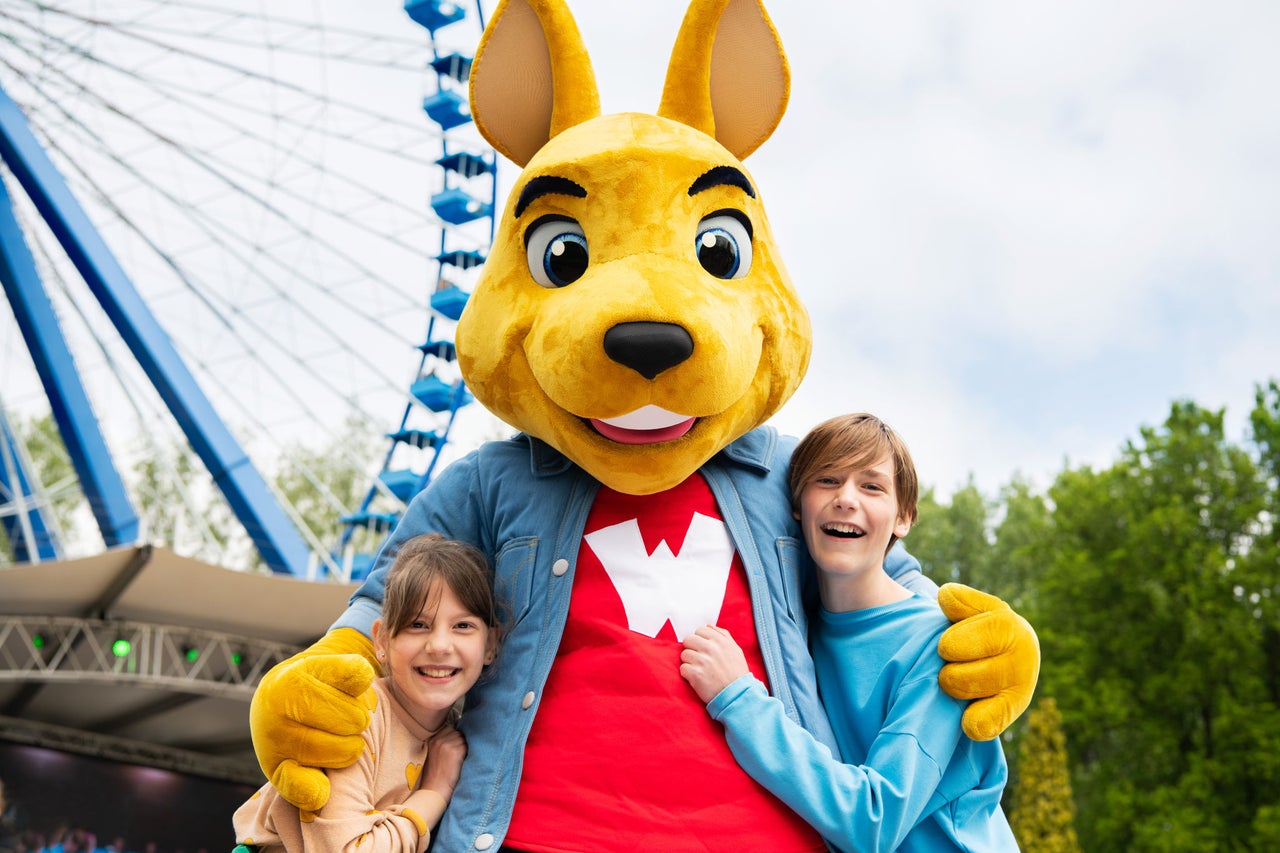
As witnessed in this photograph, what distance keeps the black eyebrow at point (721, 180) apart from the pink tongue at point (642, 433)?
0.48 metres

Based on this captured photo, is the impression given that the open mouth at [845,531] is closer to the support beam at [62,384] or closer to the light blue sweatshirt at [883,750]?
the light blue sweatshirt at [883,750]

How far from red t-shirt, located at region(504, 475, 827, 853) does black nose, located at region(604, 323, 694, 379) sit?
1.49 ft

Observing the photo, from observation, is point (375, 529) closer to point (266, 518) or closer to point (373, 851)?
point (266, 518)

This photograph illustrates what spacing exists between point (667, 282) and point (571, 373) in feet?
0.79

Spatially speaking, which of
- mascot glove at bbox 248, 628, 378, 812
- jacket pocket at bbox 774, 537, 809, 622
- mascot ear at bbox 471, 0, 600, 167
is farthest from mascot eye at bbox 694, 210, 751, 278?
mascot glove at bbox 248, 628, 378, 812

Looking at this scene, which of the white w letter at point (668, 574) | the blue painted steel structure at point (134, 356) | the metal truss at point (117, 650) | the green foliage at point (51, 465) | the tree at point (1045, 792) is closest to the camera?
the white w letter at point (668, 574)

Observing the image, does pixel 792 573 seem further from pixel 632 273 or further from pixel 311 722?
pixel 311 722

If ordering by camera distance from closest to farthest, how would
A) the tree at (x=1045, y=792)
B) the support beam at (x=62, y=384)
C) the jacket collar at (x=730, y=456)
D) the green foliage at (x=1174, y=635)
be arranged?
the jacket collar at (x=730, y=456), the support beam at (x=62, y=384), the green foliage at (x=1174, y=635), the tree at (x=1045, y=792)

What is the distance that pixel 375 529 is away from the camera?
12352 millimetres

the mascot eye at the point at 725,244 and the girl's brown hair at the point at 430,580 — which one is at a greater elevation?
the mascot eye at the point at 725,244

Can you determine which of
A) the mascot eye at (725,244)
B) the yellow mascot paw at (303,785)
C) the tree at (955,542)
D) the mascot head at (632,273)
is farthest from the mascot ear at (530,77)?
the tree at (955,542)

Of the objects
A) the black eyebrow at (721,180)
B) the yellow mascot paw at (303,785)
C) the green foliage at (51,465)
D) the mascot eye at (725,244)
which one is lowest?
the yellow mascot paw at (303,785)

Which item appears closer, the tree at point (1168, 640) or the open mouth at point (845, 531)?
the open mouth at point (845, 531)

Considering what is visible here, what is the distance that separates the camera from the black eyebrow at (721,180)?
216cm
